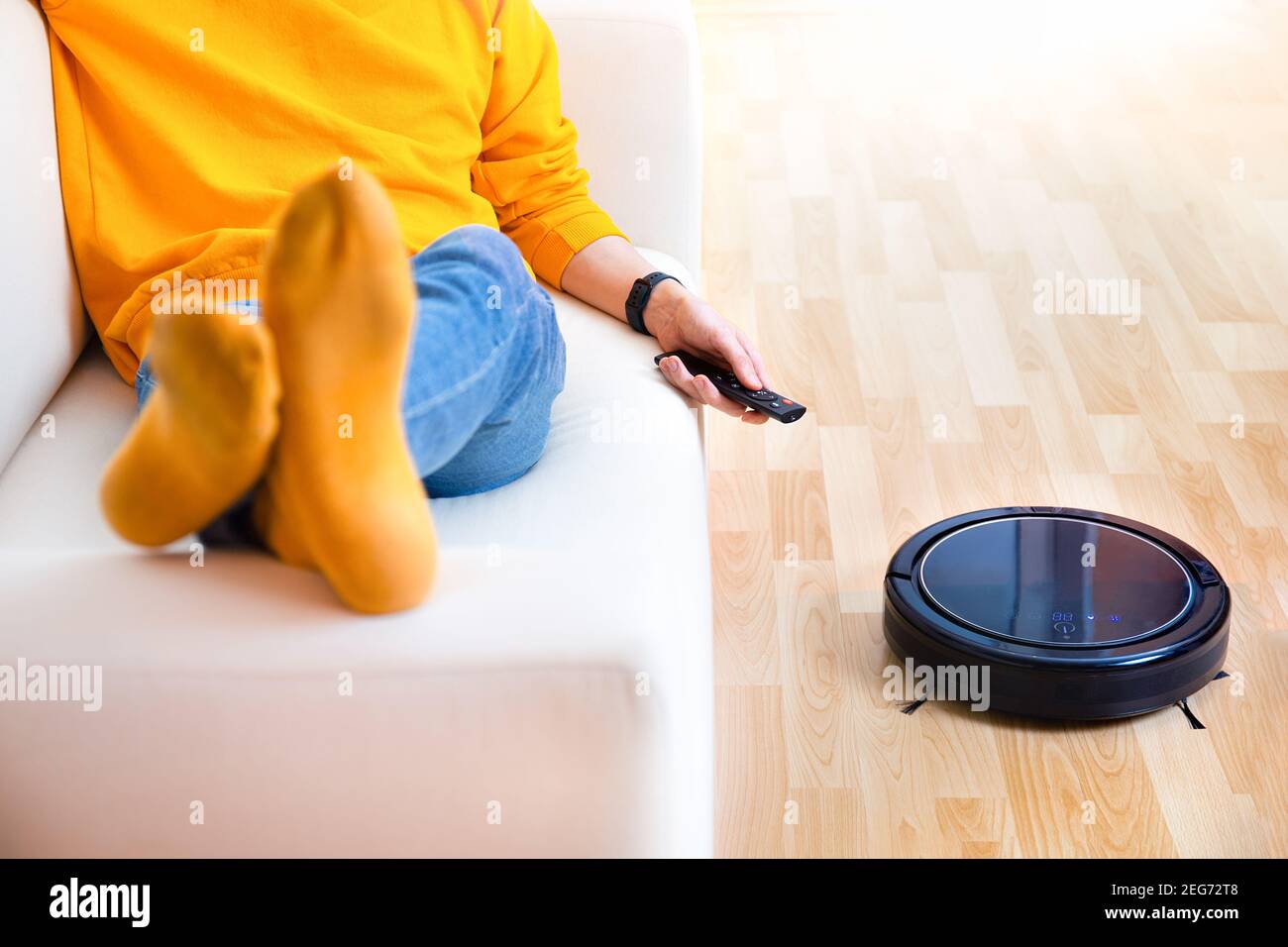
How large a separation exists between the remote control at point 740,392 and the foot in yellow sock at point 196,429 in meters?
0.56

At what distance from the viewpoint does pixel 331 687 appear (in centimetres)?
86

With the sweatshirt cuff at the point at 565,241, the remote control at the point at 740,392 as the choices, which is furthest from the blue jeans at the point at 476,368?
the sweatshirt cuff at the point at 565,241

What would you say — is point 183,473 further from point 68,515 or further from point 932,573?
point 932,573

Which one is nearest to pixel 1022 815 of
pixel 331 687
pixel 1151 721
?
pixel 1151 721

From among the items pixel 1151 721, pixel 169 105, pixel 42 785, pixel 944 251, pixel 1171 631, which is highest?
pixel 169 105

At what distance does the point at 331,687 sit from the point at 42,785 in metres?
0.22

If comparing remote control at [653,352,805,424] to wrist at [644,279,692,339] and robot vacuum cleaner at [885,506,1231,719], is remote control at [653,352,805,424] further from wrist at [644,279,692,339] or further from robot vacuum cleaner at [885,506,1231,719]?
robot vacuum cleaner at [885,506,1231,719]

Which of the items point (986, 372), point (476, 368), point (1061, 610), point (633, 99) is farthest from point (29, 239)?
point (986, 372)

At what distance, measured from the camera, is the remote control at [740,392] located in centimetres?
125

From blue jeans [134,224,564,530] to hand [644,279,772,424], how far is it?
7.4 inches

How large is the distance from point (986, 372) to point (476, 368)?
1338 mm

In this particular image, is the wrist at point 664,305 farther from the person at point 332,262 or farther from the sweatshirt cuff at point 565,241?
the sweatshirt cuff at point 565,241

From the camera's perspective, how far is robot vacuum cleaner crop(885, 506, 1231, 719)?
138cm

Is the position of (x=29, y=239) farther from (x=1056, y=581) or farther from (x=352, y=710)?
(x=1056, y=581)
